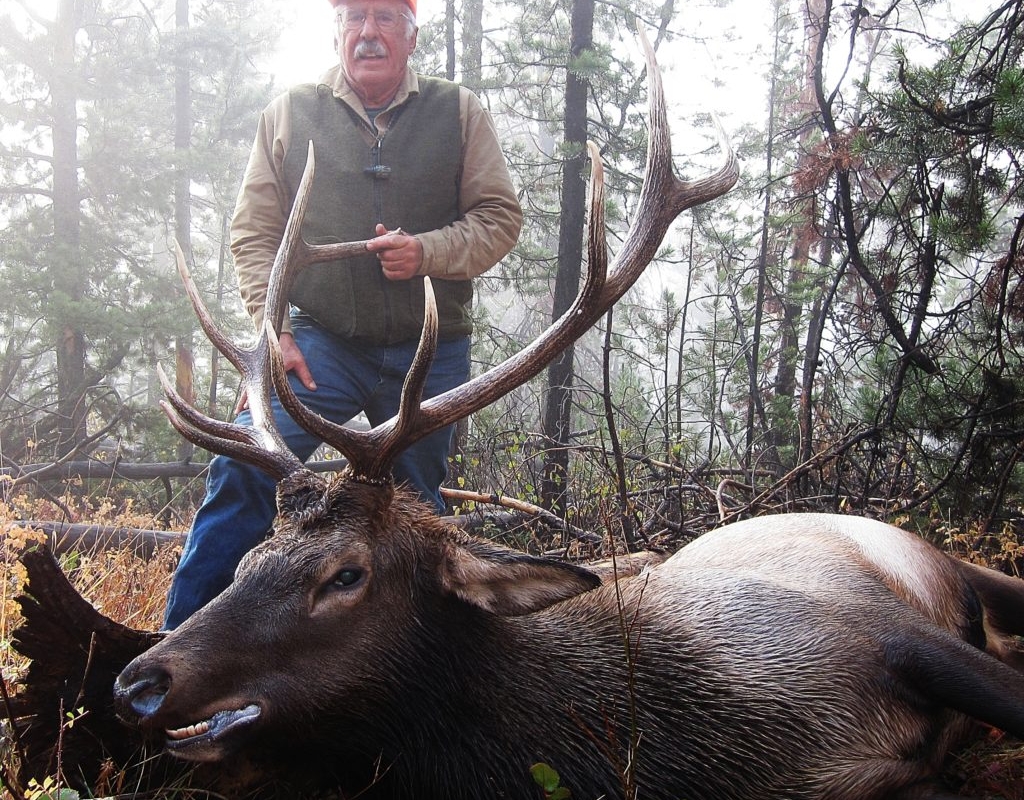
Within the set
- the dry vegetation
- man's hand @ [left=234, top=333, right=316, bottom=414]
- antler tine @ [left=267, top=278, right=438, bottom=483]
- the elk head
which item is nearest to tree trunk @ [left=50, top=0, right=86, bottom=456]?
the dry vegetation

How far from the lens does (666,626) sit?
8.86 ft

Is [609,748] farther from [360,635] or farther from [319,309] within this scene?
[319,309]

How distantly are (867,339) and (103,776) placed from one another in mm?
5196

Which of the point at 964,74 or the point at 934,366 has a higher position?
the point at 964,74

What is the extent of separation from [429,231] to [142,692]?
8.26ft

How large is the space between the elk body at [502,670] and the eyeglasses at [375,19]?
1578 millimetres

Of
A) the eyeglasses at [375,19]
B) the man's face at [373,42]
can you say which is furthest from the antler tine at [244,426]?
the eyeglasses at [375,19]

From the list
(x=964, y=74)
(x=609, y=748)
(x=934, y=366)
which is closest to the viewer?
(x=609, y=748)

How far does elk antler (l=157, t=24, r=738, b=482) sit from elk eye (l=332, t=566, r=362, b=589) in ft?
1.00

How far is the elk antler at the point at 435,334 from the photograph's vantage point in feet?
8.49

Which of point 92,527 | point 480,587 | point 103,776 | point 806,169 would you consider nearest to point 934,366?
point 806,169

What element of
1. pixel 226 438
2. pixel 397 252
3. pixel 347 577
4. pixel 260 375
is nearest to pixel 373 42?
pixel 397 252

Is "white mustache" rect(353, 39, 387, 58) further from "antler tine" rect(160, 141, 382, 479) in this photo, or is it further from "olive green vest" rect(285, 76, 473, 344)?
"antler tine" rect(160, 141, 382, 479)

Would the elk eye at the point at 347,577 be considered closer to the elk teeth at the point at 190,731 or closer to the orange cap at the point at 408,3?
the elk teeth at the point at 190,731
